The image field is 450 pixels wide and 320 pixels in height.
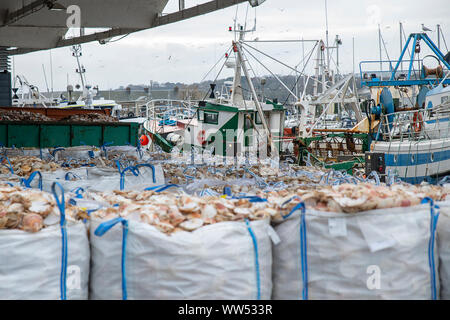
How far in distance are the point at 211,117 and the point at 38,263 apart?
1522 cm

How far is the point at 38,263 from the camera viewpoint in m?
2.73

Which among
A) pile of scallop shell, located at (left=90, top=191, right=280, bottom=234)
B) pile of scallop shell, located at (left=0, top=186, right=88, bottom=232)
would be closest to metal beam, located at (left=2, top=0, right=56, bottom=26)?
pile of scallop shell, located at (left=0, top=186, right=88, bottom=232)

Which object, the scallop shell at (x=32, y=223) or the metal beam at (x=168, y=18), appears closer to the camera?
the scallop shell at (x=32, y=223)

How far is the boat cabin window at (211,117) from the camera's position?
17578 millimetres

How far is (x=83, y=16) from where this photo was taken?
16297mm

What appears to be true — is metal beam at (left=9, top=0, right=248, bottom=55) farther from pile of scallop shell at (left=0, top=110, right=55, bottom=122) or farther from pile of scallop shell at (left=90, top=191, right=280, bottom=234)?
pile of scallop shell at (left=90, top=191, right=280, bottom=234)

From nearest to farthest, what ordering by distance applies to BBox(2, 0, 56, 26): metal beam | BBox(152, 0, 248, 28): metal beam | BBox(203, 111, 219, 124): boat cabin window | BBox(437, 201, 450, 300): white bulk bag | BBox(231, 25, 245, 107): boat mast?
BBox(437, 201, 450, 300): white bulk bag → BBox(152, 0, 248, 28): metal beam → BBox(2, 0, 56, 26): metal beam → BBox(203, 111, 219, 124): boat cabin window → BBox(231, 25, 245, 107): boat mast

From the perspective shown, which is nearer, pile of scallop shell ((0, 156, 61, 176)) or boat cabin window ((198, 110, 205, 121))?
pile of scallop shell ((0, 156, 61, 176))

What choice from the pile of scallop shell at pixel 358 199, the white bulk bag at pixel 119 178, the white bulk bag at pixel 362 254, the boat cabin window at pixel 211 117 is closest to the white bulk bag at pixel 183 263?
the white bulk bag at pixel 362 254

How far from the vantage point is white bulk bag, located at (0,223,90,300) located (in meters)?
2.70

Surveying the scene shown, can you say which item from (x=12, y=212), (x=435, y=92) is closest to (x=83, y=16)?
(x=435, y=92)

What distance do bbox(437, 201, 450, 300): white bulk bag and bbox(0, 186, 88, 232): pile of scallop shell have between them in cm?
213

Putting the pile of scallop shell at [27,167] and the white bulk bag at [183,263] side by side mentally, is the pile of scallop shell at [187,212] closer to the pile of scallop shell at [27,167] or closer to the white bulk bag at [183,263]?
the white bulk bag at [183,263]

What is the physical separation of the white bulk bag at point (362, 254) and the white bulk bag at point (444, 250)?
0.33 feet
